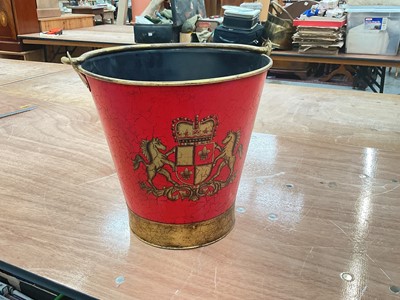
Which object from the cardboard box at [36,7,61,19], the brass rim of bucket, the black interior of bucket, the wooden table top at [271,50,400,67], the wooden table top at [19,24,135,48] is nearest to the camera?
the brass rim of bucket

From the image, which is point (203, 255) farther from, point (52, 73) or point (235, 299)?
point (52, 73)

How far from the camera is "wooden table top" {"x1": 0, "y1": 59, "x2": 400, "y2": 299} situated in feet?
1.38

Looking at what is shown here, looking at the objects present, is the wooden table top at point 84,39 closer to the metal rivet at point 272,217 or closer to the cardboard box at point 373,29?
the cardboard box at point 373,29

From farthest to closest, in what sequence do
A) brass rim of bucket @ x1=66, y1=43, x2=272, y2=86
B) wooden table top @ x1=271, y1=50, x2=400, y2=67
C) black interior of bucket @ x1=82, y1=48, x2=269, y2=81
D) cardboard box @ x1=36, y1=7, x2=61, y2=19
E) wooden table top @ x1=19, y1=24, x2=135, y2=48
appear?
cardboard box @ x1=36, y1=7, x2=61, y2=19
wooden table top @ x1=19, y1=24, x2=135, y2=48
wooden table top @ x1=271, y1=50, x2=400, y2=67
black interior of bucket @ x1=82, y1=48, x2=269, y2=81
brass rim of bucket @ x1=66, y1=43, x2=272, y2=86

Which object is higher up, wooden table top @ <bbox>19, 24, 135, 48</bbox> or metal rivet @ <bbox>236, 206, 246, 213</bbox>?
metal rivet @ <bbox>236, 206, 246, 213</bbox>

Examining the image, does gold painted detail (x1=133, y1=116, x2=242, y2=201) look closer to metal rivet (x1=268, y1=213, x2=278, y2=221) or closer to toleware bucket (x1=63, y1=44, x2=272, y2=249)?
toleware bucket (x1=63, y1=44, x2=272, y2=249)

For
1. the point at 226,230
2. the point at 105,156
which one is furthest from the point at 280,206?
the point at 105,156

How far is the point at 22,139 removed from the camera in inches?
31.4

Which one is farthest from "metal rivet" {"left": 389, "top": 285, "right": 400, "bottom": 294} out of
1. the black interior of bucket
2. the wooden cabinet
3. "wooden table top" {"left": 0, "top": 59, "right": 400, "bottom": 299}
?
the wooden cabinet

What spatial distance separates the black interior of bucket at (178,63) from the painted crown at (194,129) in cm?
13

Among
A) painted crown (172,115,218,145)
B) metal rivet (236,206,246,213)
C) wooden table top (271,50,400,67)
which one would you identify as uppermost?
painted crown (172,115,218,145)

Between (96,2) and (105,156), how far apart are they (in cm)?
751

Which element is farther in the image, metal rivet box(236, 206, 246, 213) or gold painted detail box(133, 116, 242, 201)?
metal rivet box(236, 206, 246, 213)

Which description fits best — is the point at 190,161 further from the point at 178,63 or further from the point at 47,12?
the point at 47,12
